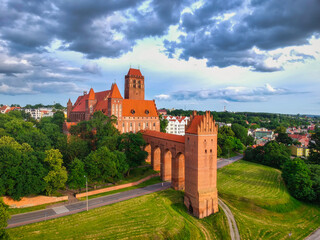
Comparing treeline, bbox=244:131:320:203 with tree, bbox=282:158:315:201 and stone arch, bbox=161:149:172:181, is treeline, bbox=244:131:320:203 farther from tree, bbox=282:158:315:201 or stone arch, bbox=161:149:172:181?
stone arch, bbox=161:149:172:181

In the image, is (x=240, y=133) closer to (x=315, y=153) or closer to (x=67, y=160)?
(x=315, y=153)

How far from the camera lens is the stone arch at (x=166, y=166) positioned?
54.6 metres

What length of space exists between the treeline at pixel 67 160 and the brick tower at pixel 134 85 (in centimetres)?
2304

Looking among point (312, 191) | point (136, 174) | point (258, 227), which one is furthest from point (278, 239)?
point (136, 174)

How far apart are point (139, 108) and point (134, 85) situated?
13.6m

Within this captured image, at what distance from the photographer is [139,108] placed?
79.1 metres

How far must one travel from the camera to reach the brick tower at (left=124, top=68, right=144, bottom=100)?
287 feet

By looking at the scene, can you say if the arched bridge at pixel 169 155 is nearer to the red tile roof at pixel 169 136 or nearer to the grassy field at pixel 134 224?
the red tile roof at pixel 169 136

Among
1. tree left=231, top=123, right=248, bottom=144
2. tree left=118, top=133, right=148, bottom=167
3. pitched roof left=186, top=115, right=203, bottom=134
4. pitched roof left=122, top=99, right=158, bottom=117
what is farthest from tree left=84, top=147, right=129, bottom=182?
tree left=231, top=123, right=248, bottom=144

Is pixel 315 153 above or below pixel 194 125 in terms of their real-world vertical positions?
below

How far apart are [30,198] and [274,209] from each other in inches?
1906

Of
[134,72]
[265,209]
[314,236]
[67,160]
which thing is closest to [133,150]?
[67,160]

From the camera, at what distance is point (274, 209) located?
4700 cm

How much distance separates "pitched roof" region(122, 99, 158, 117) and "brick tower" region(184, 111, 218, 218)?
35.9m
